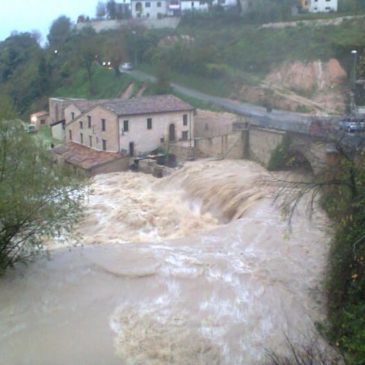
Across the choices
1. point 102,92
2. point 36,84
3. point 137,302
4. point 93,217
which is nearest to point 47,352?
point 137,302

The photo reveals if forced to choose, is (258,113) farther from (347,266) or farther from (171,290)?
(347,266)

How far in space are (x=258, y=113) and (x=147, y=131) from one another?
7.27 metres

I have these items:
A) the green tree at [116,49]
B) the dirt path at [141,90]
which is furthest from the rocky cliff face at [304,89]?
the green tree at [116,49]

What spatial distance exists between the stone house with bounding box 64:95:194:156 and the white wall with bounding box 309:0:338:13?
83.8ft

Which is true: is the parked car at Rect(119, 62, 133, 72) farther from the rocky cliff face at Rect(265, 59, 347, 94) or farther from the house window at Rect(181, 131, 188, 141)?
the house window at Rect(181, 131, 188, 141)

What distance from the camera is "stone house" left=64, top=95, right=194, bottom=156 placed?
31.1 metres

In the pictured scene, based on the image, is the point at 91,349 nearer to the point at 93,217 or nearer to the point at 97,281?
the point at 97,281

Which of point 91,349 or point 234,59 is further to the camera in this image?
point 234,59

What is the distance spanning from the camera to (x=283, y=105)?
37.3m

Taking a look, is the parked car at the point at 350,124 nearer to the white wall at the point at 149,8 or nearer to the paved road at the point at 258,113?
the paved road at the point at 258,113

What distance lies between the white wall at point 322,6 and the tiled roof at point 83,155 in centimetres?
2971

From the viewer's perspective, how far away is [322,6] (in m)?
53.3

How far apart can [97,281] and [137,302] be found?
1786 mm

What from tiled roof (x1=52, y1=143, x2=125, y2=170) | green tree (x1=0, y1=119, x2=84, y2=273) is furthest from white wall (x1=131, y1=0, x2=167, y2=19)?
green tree (x1=0, y1=119, x2=84, y2=273)
